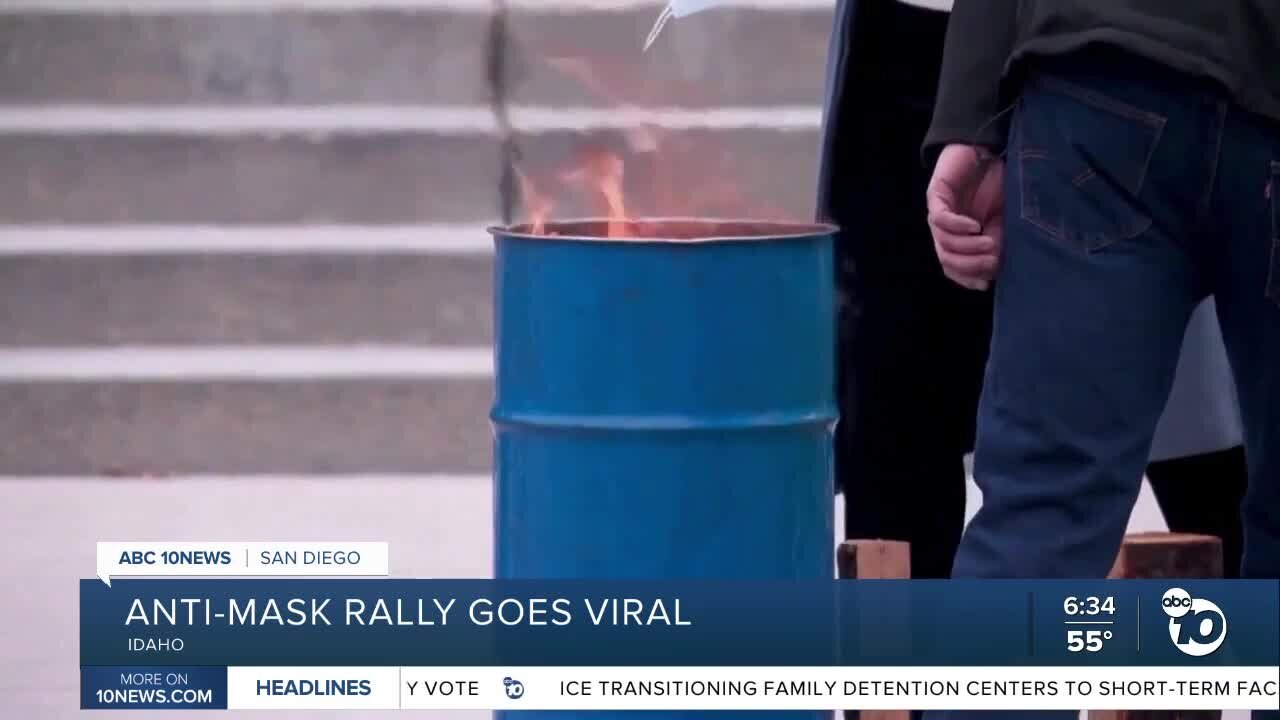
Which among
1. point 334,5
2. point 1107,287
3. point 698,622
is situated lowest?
point 698,622

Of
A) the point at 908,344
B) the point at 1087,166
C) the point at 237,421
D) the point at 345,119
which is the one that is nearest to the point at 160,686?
the point at 908,344

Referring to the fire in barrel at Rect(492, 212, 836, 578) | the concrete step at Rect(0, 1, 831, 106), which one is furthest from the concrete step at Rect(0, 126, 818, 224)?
the fire in barrel at Rect(492, 212, 836, 578)

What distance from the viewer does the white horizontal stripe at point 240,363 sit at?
20.9 feet

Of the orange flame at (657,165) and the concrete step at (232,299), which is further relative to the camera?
the orange flame at (657,165)

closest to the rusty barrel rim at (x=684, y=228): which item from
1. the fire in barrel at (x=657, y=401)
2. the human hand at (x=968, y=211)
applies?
the fire in barrel at (x=657, y=401)

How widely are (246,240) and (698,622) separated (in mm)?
4282

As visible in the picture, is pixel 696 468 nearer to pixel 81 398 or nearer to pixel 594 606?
pixel 594 606

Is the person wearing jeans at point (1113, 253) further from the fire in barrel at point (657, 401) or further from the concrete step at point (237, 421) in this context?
the concrete step at point (237, 421)

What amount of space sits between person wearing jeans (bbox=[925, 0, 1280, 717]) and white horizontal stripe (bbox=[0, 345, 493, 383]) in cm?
406

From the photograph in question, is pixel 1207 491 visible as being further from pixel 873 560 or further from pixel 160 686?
pixel 160 686

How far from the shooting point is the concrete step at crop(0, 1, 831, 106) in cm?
714

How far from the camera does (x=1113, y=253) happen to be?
2.29m

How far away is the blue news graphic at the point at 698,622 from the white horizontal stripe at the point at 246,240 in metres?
3.75

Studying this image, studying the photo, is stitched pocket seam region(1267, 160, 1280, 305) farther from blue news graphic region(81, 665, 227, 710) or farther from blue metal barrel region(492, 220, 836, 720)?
blue news graphic region(81, 665, 227, 710)
